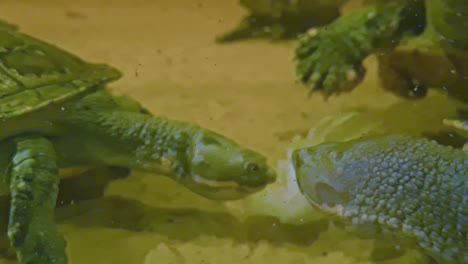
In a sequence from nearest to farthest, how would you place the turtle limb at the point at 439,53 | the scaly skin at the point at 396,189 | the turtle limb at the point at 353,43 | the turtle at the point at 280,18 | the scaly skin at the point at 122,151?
the scaly skin at the point at 396,189, the scaly skin at the point at 122,151, the turtle limb at the point at 439,53, the turtle limb at the point at 353,43, the turtle at the point at 280,18

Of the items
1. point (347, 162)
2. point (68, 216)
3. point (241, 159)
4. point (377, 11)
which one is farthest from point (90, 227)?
point (377, 11)

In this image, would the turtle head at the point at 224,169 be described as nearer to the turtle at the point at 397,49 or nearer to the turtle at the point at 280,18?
the turtle at the point at 397,49

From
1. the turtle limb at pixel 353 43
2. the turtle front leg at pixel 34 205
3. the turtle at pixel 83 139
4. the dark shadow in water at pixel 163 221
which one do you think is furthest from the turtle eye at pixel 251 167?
the turtle limb at pixel 353 43

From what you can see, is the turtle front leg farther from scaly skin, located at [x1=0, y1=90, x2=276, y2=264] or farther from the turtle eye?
the turtle eye

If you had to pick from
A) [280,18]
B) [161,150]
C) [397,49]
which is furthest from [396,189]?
[280,18]

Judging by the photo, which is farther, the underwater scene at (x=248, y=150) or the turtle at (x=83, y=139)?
the turtle at (x=83, y=139)

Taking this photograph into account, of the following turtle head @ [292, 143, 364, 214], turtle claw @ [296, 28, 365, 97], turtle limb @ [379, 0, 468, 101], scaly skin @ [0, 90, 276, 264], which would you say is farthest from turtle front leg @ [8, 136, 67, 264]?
turtle limb @ [379, 0, 468, 101]

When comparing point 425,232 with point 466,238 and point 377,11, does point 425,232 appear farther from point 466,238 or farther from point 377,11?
point 377,11
